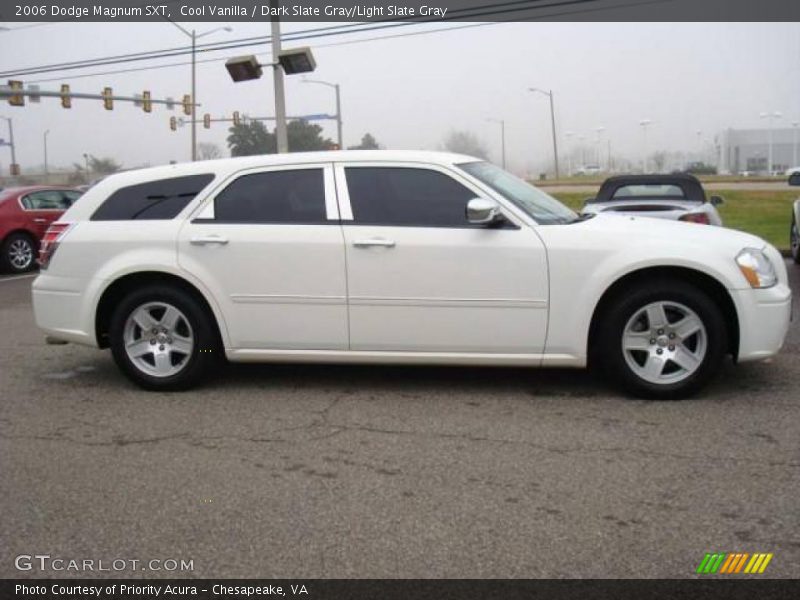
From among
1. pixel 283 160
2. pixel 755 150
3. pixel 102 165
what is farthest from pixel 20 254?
pixel 755 150

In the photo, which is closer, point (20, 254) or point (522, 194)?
point (522, 194)

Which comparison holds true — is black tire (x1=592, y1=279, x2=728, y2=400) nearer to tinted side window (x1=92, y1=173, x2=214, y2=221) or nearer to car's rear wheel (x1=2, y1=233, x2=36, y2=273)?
tinted side window (x1=92, y1=173, x2=214, y2=221)

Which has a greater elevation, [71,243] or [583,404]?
[71,243]

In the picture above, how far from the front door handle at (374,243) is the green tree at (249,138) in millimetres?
37005

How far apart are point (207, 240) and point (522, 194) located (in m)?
2.17

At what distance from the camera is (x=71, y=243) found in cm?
565

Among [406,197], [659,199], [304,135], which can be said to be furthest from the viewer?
→ [304,135]

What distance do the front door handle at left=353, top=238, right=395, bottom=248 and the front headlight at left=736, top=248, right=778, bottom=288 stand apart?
214cm

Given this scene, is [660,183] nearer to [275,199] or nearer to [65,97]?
[275,199]

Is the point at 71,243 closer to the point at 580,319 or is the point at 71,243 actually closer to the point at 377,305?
the point at 377,305

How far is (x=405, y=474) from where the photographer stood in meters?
3.94

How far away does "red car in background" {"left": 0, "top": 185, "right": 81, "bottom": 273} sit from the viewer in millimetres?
14078

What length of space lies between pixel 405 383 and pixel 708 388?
6.62 ft

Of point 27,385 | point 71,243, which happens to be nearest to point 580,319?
point 71,243
